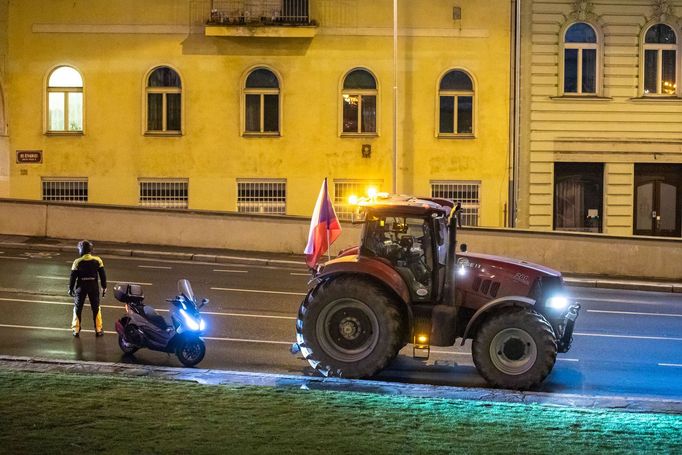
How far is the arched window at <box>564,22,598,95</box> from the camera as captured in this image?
3450 cm

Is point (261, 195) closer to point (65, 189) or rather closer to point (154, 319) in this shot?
point (65, 189)

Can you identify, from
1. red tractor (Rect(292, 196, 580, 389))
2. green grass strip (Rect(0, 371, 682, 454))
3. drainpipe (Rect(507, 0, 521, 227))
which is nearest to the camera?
green grass strip (Rect(0, 371, 682, 454))

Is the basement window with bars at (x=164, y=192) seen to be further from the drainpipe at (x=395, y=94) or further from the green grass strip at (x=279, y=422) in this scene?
the green grass strip at (x=279, y=422)

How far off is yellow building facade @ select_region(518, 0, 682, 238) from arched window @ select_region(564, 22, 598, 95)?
0.11 feet

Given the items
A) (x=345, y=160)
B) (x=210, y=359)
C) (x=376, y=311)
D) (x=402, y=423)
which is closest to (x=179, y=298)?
(x=210, y=359)

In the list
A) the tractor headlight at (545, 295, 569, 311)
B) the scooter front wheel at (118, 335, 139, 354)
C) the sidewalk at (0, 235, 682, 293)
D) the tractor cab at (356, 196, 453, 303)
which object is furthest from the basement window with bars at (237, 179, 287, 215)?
the tractor headlight at (545, 295, 569, 311)

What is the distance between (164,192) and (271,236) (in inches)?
297

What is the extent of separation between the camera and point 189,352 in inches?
539

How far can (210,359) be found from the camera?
560 inches

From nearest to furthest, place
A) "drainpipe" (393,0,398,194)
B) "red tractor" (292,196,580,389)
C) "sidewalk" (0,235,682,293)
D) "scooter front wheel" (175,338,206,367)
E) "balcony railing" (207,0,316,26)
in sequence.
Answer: "red tractor" (292,196,580,389)
"scooter front wheel" (175,338,206,367)
"sidewalk" (0,235,682,293)
"drainpipe" (393,0,398,194)
"balcony railing" (207,0,316,26)

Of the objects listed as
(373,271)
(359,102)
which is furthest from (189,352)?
(359,102)

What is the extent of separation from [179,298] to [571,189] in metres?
23.6

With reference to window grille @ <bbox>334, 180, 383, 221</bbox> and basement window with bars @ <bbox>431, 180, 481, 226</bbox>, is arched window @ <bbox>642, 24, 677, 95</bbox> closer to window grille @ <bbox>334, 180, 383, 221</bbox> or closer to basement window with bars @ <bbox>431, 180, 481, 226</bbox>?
basement window with bars @ <bbox>431, 180, 481, 226</bbox>

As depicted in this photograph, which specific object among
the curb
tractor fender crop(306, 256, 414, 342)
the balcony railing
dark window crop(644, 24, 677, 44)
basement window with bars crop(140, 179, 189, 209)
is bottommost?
the curb
